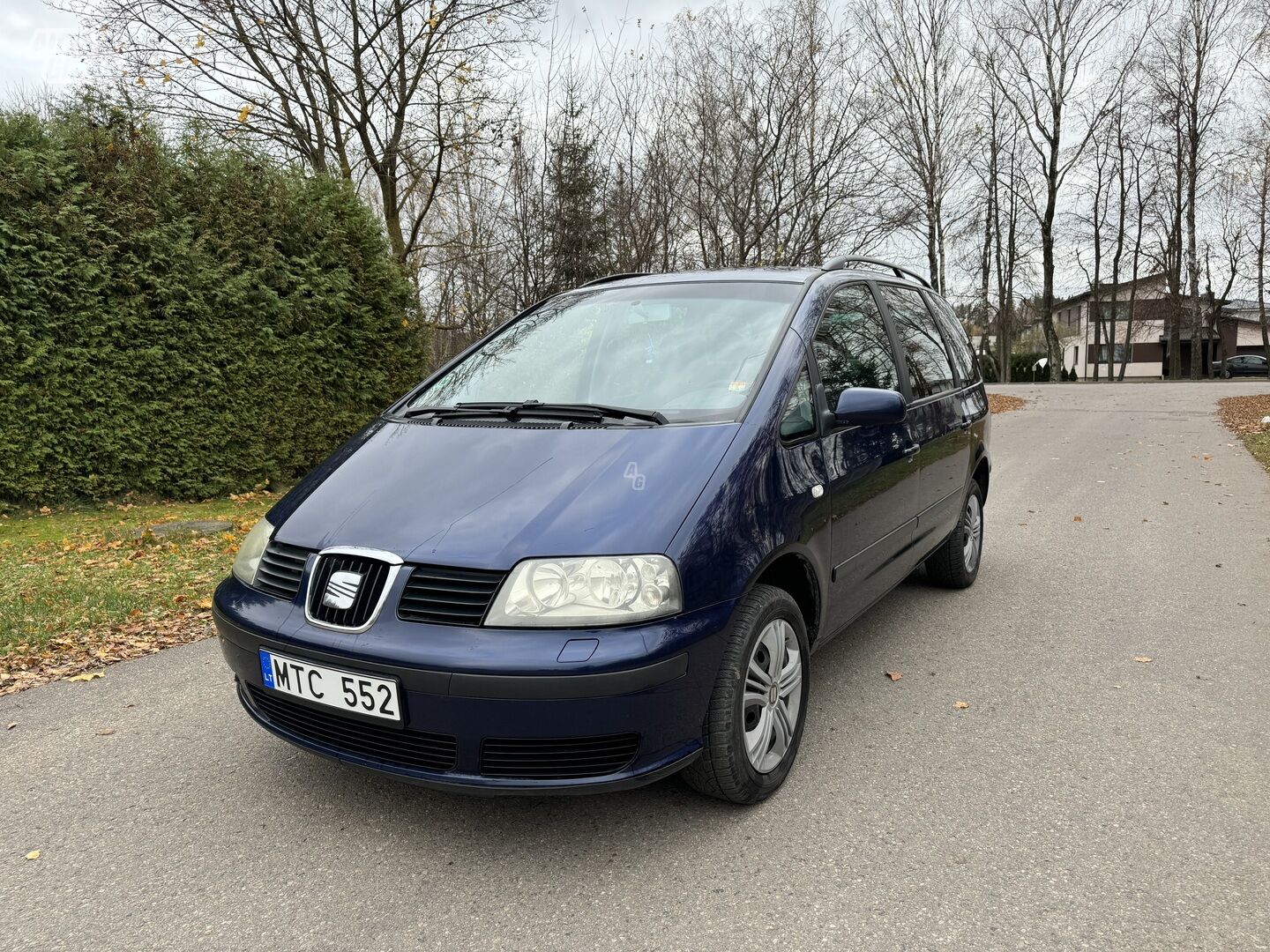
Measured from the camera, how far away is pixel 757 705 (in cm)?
272

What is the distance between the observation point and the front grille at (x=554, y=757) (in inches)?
90.0

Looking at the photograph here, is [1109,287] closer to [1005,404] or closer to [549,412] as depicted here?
[1005,404]

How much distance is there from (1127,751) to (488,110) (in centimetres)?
1283

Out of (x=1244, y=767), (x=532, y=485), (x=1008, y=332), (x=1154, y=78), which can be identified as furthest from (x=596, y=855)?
(x=1008, y=332)

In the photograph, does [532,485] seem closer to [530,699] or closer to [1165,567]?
[530,699]

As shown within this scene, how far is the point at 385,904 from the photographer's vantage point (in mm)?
2260

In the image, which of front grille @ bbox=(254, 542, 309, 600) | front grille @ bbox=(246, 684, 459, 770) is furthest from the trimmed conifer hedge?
front grille @ bbox=(246, 684, 459, 770)

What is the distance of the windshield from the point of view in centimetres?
310

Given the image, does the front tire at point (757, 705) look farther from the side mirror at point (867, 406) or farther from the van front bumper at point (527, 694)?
the side mirror at point (867, 406)

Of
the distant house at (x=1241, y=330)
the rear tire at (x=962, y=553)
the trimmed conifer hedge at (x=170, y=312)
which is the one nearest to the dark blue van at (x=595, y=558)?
the rear tire at (x=962, y=553)

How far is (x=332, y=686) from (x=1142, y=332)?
7129cm

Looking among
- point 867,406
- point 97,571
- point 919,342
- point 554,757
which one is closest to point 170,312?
point 97,571

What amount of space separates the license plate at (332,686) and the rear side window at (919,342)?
9.48ft

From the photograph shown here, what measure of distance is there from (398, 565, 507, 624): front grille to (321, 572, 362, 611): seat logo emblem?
0.16 metres
